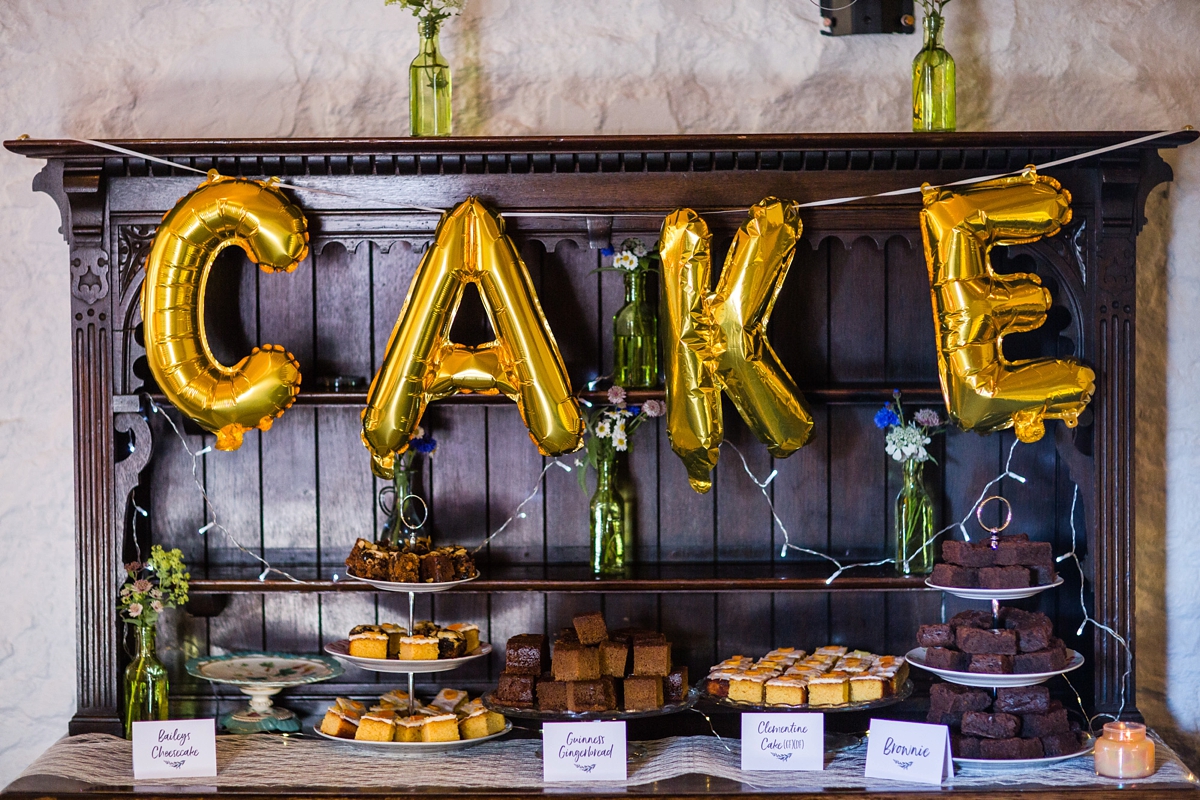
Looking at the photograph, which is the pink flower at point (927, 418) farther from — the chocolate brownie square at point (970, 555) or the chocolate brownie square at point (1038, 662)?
the chocolate brownie square at point (1038, 662)

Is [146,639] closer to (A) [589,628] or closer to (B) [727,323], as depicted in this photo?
(A) [589,628]

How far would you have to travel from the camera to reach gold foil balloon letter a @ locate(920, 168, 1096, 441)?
6.72 feet

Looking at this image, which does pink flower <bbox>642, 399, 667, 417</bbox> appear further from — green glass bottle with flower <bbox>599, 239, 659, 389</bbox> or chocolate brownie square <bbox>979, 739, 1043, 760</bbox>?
chocolate brownie square <bbox>979, 739, 1043, 760</bbox>

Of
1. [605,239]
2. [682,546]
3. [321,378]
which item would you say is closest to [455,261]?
[605,239]

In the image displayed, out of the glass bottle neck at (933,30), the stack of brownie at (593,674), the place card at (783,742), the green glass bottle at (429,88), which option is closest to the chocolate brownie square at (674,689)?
the stack of brownie at (593,674)

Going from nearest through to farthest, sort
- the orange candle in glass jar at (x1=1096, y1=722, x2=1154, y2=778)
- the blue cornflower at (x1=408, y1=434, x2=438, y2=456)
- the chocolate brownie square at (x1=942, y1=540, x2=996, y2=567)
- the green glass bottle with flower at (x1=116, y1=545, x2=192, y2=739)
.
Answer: the orange candle in glass jar at (x1=1096, y1=722, x2=1154, y2=778)
the chocolate brownie square at (x1=942, y1=540, x2=996, y2=567)
the green glass bottle with flower at (x1=116, y1=545, x2=192, y2=739)
the blue cornflower at (x1=408, y1=434, x2=438, y2=456)

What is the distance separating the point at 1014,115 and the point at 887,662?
44.5 inches

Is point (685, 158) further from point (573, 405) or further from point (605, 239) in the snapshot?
point (573, 405)

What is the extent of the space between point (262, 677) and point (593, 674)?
0.66 metres

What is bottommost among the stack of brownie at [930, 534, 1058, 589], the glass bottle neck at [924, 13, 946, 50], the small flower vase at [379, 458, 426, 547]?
the stack of brownie at [930, 534, 1058, 589]

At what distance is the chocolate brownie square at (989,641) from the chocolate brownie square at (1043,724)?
0.38ft

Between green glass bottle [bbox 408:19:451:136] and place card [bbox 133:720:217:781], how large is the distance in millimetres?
1163

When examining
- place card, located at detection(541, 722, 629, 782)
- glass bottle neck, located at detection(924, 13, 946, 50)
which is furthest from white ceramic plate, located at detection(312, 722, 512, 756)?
glass bottle neck, located at detection(924, 13, 946, 50)

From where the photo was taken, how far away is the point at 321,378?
238 centimetres
